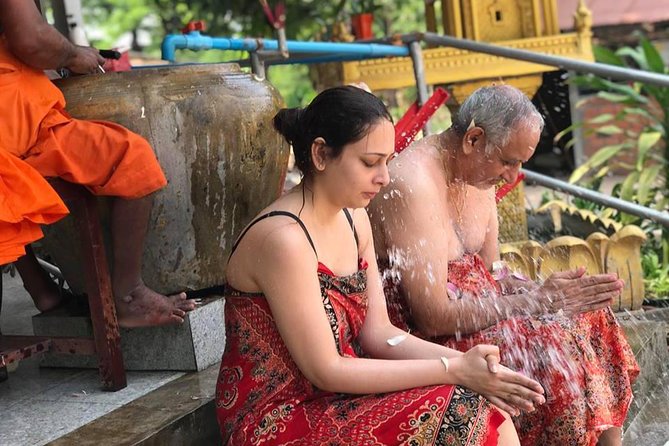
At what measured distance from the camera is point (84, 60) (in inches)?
137

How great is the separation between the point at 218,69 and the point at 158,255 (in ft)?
2.41

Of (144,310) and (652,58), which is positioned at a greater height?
(652,58)

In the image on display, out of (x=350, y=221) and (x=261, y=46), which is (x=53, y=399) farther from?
(x=261, y=46)

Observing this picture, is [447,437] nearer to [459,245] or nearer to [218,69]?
[459,245]

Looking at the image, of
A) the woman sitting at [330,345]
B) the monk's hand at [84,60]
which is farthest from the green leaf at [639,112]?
the woman sitting at [330,345]

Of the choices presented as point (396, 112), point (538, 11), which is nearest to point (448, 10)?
point (538, 11)

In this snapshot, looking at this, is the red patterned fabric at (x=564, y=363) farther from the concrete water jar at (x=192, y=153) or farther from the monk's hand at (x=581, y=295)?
the concrete water jar at (x=192, y=153)

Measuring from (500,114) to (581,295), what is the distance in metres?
0.66

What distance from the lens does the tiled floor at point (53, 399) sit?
3.11 metres

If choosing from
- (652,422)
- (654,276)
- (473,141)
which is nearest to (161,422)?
(473,141)

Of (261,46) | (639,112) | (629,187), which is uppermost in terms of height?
(261,46)

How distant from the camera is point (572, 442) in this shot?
3164 millimetres

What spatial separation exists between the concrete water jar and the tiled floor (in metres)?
0.37

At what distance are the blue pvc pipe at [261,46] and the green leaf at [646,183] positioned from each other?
2694 mm
